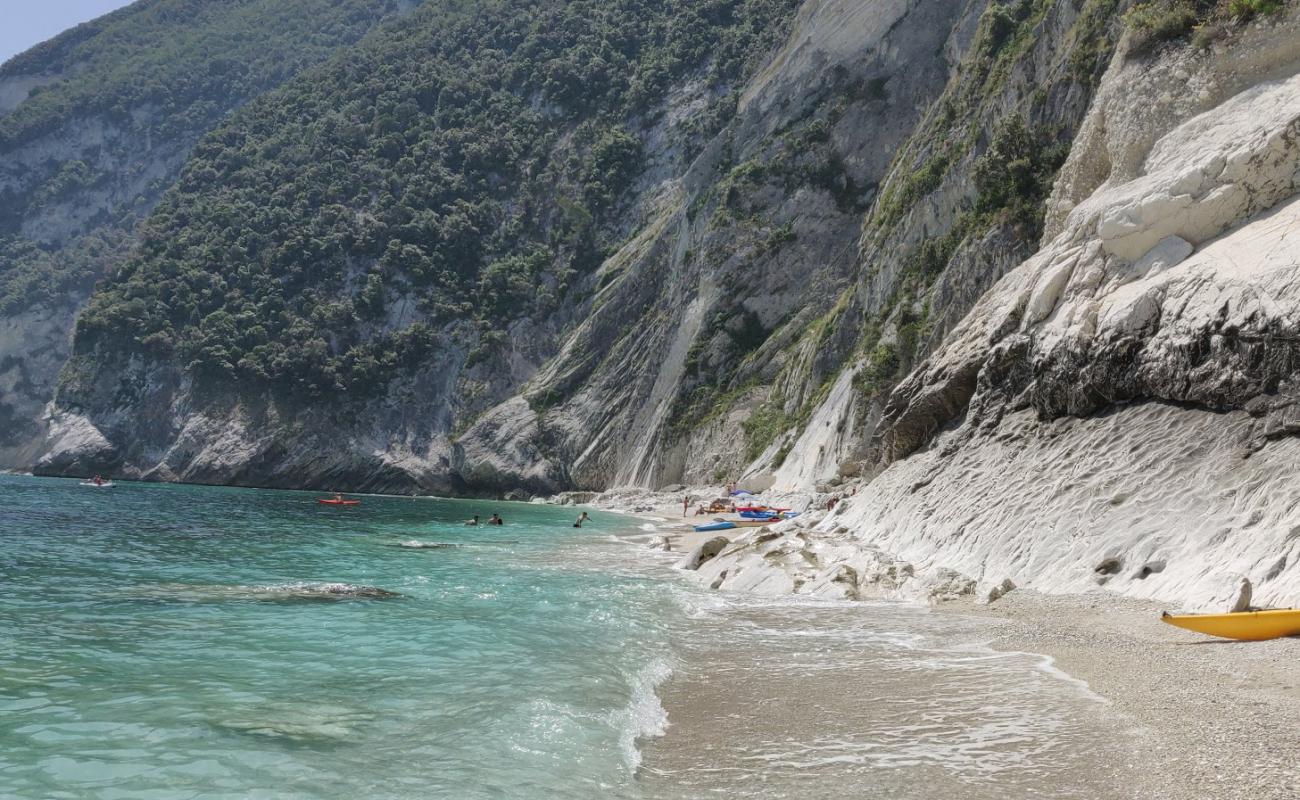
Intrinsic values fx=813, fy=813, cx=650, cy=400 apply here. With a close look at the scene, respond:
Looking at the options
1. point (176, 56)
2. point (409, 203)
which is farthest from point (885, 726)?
point (176, 56)

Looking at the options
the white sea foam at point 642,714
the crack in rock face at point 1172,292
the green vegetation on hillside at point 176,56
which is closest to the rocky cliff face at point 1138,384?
the crack in rock face at point 1172,292

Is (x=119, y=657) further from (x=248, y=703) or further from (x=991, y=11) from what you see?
(x=991, y=11)

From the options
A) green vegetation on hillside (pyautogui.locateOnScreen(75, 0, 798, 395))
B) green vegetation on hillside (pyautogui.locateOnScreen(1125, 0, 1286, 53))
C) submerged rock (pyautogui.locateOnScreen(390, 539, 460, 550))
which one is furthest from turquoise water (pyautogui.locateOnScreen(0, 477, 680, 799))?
green vegetation on hillside (pyautogui.locateOnScreen(75, 0, 798, 395))

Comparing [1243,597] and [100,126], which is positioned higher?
[100,126]

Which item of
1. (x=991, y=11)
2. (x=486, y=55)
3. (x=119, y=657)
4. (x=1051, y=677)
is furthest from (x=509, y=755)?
(x=486, y=55)

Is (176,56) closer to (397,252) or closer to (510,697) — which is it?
(397,252)

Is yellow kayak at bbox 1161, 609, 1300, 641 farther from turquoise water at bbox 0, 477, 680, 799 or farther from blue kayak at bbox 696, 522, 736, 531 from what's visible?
blue kayak at bbox 696, 522, 736, 531
